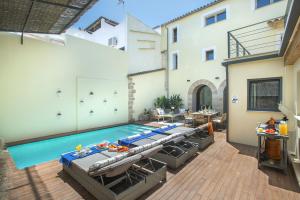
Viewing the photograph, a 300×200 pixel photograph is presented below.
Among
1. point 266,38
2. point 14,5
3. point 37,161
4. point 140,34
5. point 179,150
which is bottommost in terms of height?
point 37,161

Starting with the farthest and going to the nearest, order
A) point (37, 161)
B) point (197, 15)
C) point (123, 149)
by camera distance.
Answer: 1. point (197, 15)
2. point (37, 161)
3. point (123, 149)

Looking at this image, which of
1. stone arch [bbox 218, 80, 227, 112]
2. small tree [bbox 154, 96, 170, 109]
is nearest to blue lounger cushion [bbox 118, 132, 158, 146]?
small tree [bbox 154, 96, 170, 109]

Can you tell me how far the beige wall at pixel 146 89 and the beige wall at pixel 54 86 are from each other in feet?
5.05

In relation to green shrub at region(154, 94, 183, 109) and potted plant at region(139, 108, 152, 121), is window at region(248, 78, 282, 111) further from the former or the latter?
potted plant at region(139, 108, 152, 121)

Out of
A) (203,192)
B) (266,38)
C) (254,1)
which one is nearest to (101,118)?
(203,192)

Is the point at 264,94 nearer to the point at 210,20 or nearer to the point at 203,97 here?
the point at 203,97

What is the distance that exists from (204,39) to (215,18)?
1.67 m

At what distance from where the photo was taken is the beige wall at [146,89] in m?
12.1

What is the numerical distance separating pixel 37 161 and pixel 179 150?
15.4 feet

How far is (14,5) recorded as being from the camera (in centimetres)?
435

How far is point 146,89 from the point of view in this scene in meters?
12.8

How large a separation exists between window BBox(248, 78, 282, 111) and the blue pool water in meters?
6.09

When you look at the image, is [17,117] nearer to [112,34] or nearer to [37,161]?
[37,161]

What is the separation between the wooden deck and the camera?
10.3 feet
